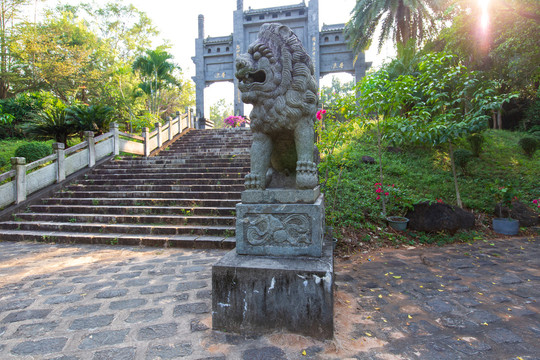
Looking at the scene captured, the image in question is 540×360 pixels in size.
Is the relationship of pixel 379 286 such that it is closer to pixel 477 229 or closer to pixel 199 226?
pixel 199 226

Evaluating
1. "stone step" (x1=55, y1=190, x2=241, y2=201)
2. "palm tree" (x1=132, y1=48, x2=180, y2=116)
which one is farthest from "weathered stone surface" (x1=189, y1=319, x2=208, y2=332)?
"palm tree" (x1=132, y1=48, x2=180, y2=116)

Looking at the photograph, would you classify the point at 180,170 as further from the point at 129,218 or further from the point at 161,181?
the point at 129,218

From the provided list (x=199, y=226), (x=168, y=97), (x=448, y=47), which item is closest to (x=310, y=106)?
(x=199, y=226)

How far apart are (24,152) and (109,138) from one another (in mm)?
2322

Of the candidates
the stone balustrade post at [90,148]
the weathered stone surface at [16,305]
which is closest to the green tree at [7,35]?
the stone balustrade post at [90,148]

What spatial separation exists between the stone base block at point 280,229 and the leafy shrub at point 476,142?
918cm

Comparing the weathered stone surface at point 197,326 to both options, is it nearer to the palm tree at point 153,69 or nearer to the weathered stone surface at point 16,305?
the weathered stone surface at point 16,305

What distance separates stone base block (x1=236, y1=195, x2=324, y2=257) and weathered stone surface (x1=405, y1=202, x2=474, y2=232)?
12.3 feet

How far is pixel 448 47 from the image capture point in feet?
24.4

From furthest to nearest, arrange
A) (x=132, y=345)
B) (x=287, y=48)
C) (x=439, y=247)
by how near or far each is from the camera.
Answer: (x=439, y=247) < (x=287, y=48) < (x=132, y=345)

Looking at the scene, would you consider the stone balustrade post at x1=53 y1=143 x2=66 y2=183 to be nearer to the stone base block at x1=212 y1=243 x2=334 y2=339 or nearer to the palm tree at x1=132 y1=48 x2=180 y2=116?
the stone base block at x1=212 y1=243 x2=334 y2=339

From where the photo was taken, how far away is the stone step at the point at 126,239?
451 cm

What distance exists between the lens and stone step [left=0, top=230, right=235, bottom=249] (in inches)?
178

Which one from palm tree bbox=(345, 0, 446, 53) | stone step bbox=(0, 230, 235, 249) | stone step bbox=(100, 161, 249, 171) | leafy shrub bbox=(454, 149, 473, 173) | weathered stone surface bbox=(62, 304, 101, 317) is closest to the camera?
weathered stone surface bbox=(62, 304, 101, 317)
